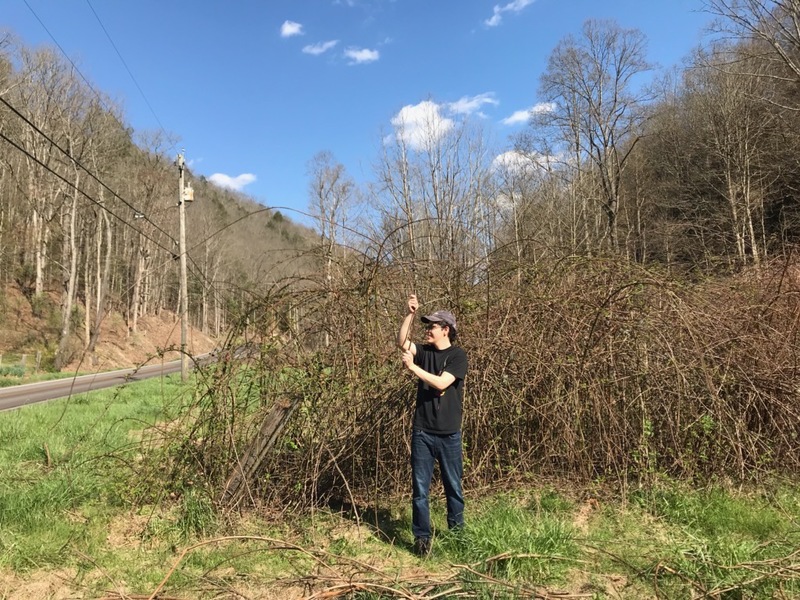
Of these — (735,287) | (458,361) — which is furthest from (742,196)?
(458,361)

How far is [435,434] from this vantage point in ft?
11.4

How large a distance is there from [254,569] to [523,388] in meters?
2.65

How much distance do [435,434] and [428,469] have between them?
0.25 m

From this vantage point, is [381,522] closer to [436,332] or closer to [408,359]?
[408,359]

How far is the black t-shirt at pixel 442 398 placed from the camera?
3471mm

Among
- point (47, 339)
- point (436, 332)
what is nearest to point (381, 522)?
point (436, 332)

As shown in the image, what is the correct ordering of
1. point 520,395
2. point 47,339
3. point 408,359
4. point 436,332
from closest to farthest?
1. point 408,359
2. point 436,332
3. point 520,395
4. point 47,339

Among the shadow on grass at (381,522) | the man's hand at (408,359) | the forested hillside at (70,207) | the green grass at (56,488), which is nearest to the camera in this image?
the man's hand at (408,359)

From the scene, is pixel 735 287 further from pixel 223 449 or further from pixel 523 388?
pixel 223 449

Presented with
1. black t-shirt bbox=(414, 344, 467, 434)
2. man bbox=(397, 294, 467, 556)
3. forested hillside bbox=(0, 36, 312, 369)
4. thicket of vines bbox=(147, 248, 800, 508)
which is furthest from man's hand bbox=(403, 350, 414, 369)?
forested hillside bbox=(0, 36, 312, 369)

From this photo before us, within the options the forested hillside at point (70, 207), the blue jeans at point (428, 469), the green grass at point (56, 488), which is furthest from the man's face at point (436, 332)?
the forested hillside at point (70, 207)

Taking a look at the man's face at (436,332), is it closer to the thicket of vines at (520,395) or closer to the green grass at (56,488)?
the thicket of vines at (520,395)

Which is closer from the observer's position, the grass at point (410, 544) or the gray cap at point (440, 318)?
the grass at point (410, 544)

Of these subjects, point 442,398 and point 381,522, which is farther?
point 381,522
